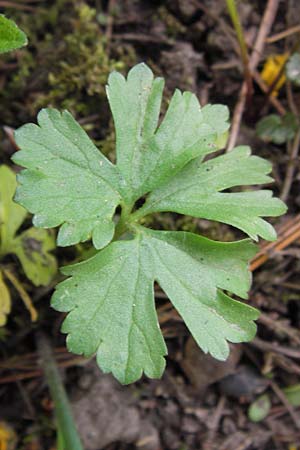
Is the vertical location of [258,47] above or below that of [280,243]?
above

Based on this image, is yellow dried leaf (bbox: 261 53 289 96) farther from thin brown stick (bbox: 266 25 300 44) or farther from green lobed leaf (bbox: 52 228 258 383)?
green lobed leaf (bbox: 52 228 258 383)

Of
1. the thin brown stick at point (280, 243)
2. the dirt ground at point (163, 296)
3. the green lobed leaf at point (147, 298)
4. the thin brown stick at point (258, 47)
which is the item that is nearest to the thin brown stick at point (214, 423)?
the dirt ground at point (163, 296)

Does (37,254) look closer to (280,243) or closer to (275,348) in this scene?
(280,243)

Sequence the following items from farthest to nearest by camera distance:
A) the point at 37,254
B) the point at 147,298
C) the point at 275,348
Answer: the point at 275,348 < the point at 37,254 < the point at 147,298

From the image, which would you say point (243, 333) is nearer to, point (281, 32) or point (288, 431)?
point (288, 431)

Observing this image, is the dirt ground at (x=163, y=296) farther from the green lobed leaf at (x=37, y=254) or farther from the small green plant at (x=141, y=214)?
the small green plant at (x=141, y=214)

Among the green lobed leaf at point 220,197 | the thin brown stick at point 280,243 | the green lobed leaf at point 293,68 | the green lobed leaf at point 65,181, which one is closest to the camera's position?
the green lobed leaf at point 65,181

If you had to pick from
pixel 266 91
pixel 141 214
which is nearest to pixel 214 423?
pixel 141 214

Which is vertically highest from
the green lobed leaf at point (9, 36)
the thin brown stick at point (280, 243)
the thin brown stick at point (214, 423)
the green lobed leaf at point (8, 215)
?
the green lobed leaf at point (9, 36)
